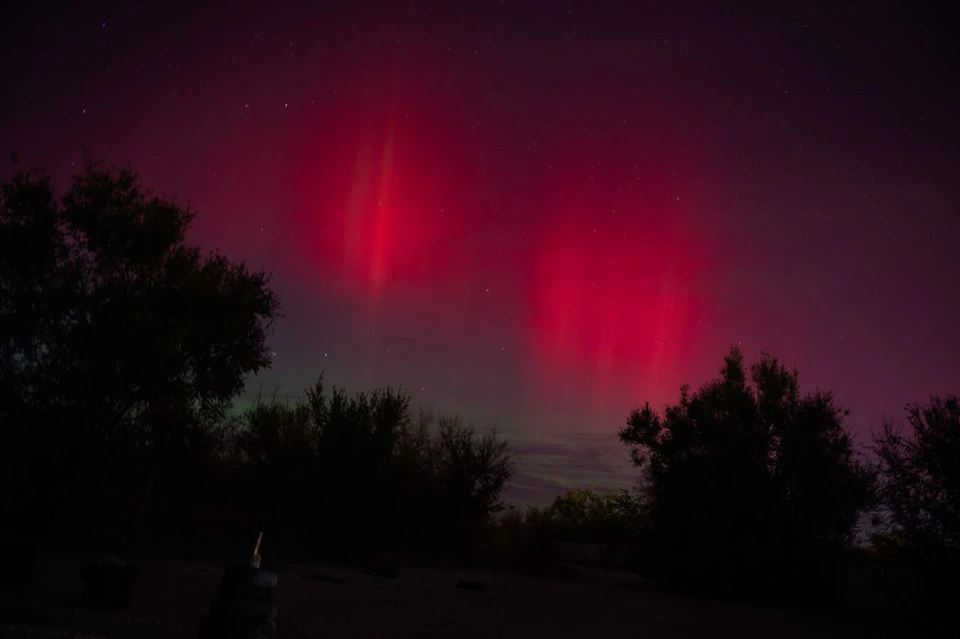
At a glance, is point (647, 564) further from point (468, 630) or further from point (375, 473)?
point (468, 630)

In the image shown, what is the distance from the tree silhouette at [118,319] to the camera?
772 inches

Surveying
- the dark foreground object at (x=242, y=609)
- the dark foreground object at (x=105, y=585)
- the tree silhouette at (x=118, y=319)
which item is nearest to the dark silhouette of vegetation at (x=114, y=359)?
the tree silhouette at (x=118, y=319)

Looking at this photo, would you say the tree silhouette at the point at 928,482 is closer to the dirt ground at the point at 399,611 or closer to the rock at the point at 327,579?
the dirt ground at the point at 399,611

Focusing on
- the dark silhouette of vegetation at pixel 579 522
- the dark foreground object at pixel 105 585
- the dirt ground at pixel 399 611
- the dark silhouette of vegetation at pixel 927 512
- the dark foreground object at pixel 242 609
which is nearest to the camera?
the dark foreground object at pixel 242 609

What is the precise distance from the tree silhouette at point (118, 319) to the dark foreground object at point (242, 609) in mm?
13766

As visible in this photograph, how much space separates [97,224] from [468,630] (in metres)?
16.7

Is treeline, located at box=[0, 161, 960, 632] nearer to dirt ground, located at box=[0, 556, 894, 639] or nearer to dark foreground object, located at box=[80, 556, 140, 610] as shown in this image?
dirt ground, located at box=[0, 556, 894, 639]

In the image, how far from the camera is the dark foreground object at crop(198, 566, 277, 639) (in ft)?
24.0

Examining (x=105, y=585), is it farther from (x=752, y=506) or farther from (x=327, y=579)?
(x=752, y=506)

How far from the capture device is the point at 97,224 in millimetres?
21172

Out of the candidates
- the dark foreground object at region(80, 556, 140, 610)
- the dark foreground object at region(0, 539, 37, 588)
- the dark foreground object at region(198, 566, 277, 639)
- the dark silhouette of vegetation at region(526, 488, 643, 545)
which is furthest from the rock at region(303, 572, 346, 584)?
the dark silhouette of vegetation at region(526, 488, 643, 545)

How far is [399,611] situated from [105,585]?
231 inches

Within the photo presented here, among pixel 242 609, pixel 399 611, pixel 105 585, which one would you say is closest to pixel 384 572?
pixel 399 611

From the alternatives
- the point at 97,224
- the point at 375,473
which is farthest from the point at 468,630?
the point at 97,224
